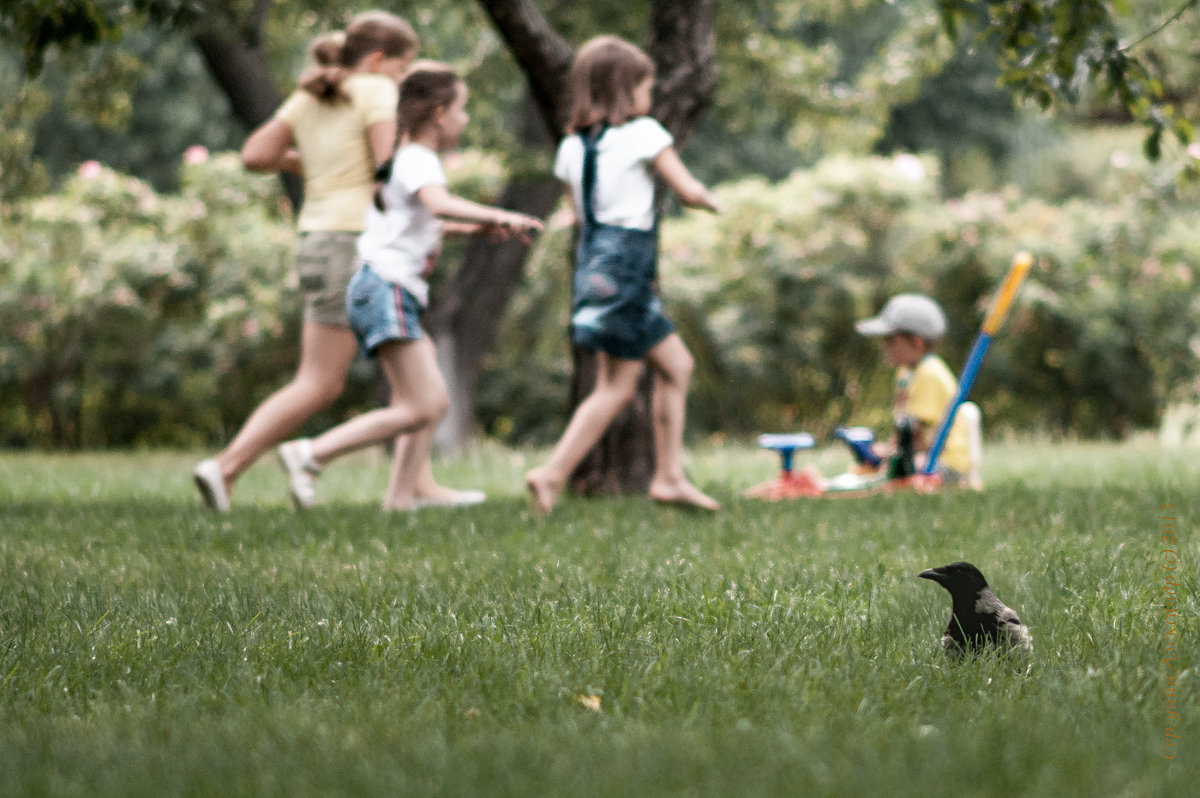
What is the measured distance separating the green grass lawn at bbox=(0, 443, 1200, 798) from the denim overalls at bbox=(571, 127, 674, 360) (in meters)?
0.72

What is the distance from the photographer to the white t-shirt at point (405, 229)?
5.02 m

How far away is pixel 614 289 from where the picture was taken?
5.01m

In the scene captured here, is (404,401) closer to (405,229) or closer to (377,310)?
(377,310)

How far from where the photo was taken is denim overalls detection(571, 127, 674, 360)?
197 inches

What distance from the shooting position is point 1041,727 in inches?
78.9

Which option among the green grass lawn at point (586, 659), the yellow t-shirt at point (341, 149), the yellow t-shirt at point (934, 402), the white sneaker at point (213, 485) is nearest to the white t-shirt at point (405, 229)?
the yellow t-shirt at point (341, 149)

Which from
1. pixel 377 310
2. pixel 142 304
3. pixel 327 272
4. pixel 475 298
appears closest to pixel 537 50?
pixel 327 272

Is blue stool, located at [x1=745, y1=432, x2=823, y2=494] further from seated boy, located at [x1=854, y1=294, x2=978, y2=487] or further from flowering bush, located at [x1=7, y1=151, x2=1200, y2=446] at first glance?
flowering bush, located at [x1=7, y1=151, x2=1200, y2=446]

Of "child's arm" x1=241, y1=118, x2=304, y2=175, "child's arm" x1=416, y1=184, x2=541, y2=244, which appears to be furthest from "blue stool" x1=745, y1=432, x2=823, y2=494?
"child's arm" x1=241, y1=118, x2=304, y2=175

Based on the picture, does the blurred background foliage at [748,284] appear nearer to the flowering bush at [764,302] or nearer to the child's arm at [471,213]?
the flowering bush at [764,302]

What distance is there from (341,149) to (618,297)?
4.32 ft

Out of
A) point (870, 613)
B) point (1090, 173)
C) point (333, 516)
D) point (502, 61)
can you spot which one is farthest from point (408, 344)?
point (1090, 173)

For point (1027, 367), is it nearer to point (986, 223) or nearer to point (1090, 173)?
point (986, 223)

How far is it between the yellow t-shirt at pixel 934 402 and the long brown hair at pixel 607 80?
217cm
